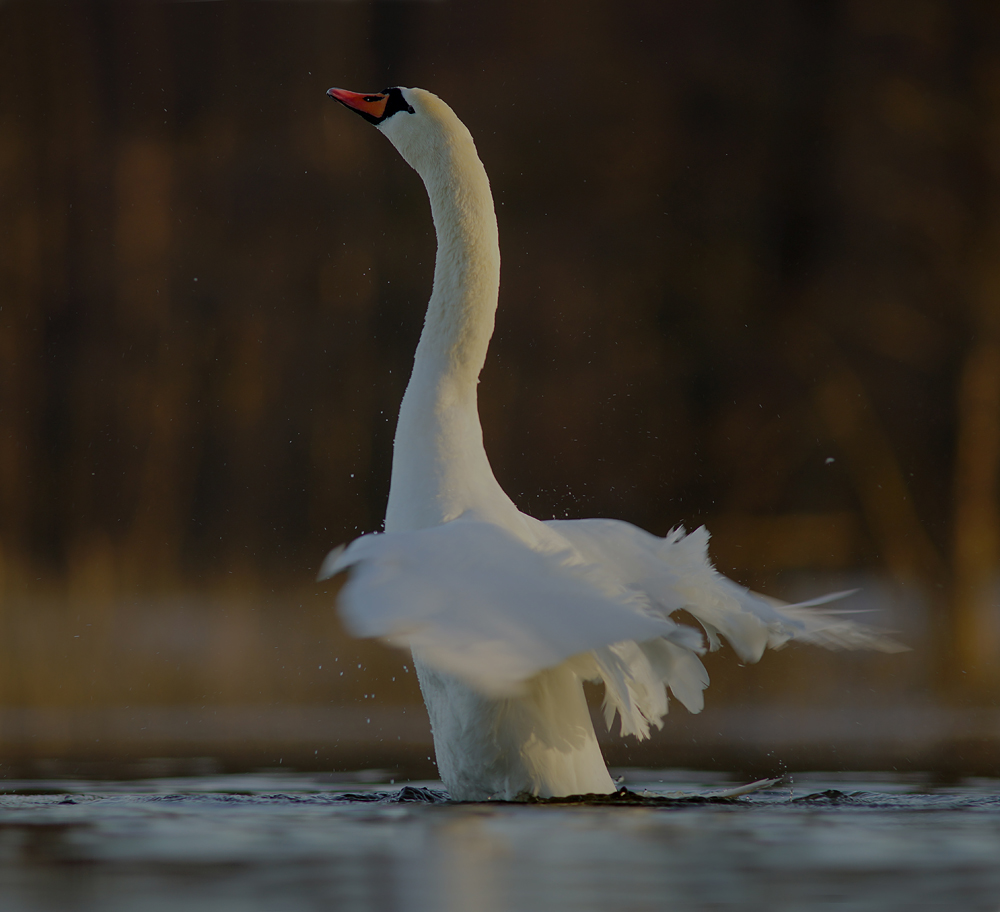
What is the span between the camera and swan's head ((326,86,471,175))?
12.2ft

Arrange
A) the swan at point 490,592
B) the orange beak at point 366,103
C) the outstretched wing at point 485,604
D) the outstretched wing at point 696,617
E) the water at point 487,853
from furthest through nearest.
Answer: the orange beak at point 366,103, the outstretched wing at point 696,617, the swan at point 490,592, the outstretched wing at point 485,604, the water at point 487,853

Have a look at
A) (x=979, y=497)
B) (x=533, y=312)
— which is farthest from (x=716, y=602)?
(x=533, y=312)

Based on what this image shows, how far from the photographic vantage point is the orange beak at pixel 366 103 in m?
3.92

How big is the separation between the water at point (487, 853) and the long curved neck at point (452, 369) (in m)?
0.67

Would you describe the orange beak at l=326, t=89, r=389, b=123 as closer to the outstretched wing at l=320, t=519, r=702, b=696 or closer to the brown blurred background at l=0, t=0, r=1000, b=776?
the outstretched wing at l=320, t=519, r=702, b=696

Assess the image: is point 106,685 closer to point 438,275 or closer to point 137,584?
point 137,584

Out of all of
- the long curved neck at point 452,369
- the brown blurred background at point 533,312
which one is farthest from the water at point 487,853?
the brown blurred background at point 533,312

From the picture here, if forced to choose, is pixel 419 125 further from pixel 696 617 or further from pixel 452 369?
pixel 696 617

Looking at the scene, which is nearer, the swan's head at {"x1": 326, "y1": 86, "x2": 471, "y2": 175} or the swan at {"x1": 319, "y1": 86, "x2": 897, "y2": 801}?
the swan at {"x1": 319, "y1": 86, "x2": 897, "y2": 801}

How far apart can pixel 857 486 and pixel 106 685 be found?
5.61 m

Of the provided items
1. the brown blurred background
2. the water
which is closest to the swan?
the water

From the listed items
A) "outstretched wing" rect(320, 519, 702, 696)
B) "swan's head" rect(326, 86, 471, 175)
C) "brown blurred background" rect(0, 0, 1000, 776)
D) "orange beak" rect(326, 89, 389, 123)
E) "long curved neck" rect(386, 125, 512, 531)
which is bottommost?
"outstretched wing" rect(320, 519, 702, 696)

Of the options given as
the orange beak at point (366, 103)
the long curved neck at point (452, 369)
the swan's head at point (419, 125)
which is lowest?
the long curved neck at point (452, 369)

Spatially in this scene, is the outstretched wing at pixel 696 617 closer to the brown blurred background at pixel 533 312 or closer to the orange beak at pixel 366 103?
the orange beak at pixel 366 103
